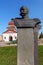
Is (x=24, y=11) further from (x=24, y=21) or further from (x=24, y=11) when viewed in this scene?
(x=24, y=21)

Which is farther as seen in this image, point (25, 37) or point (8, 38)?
point (8, 38)

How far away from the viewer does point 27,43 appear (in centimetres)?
525

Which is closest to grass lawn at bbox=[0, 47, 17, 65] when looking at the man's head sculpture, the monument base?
the monument base

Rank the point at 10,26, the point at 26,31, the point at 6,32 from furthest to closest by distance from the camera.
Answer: the point at 6,32 → the point at 10,26 → the point at 26,31

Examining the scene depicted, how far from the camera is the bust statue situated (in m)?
5.27

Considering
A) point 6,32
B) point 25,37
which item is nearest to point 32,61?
point 25,37

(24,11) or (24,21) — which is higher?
(24,11)

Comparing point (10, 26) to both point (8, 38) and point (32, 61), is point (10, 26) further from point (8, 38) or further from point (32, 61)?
point (32, 61)

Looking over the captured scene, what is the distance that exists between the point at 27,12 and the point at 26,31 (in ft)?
1.47

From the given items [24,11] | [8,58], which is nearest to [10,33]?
[8,58]

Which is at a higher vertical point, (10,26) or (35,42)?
(10,26)

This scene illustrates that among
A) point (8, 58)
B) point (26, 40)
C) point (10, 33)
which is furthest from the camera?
point (10, 33)

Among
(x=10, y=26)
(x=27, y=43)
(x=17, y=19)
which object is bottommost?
(x=27, y=43)

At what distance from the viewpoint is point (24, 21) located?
534cm
